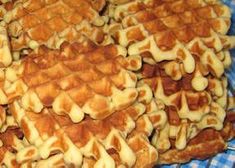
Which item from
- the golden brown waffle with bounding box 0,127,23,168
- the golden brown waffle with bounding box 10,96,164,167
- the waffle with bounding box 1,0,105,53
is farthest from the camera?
the waffle with bounding box 1,0,105,53

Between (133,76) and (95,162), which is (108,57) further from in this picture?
(95,162)

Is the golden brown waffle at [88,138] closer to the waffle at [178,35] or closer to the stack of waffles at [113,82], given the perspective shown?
the stack of waffles at [113,82]

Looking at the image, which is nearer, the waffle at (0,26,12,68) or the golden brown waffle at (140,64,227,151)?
the waffle at (0,26,12,68)

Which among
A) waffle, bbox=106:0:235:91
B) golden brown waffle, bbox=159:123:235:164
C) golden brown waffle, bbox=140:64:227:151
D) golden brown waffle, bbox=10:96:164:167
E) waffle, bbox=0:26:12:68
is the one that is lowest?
golden brown waffle, bbox=159:123:235:164

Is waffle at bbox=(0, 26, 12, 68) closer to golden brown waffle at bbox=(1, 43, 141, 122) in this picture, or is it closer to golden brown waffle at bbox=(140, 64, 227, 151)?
golden brown waffle at bbox=(1, 43, 141, 122)

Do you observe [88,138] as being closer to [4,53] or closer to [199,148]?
[4,53]

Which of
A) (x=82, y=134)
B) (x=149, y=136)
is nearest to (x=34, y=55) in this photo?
(x=82, y=134)

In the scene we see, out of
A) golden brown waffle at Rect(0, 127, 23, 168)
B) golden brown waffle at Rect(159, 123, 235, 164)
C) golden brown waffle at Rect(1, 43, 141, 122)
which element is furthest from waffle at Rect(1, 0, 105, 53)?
golden brown waffle at Rect(159, 123, 235, 164)
